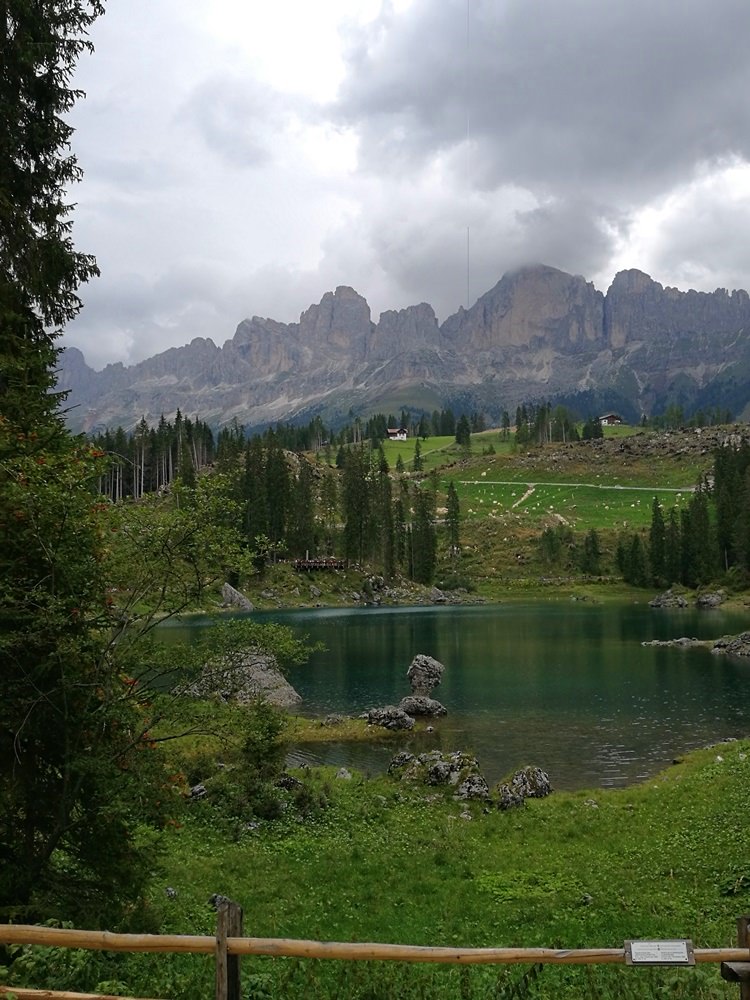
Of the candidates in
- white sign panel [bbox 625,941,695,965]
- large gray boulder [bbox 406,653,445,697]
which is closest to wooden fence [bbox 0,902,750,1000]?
white sign panel [bbox 625,941,695,965]

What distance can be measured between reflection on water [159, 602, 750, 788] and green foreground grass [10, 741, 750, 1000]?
703cm

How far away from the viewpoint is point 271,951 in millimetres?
8195

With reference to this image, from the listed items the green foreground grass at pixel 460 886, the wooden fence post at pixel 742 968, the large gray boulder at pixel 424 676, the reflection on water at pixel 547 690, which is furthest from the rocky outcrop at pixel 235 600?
the wooden fence post at pixel 742 968

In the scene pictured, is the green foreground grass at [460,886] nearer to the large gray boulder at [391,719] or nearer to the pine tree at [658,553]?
the large gray boulder at [391,719]

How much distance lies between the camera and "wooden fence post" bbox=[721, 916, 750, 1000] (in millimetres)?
8109

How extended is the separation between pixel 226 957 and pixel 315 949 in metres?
1.13

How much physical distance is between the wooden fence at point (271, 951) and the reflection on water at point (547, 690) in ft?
84.0

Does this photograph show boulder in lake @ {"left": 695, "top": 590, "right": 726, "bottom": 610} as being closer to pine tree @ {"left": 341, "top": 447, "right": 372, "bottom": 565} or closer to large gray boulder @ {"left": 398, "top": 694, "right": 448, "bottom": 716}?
pine tree @ {"left": 341, "top": 447, "right": 372, "bottom": 565}

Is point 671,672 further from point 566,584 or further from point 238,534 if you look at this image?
point 566,584

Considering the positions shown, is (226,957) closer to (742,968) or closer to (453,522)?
(742,968)

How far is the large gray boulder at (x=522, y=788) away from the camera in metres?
28.4

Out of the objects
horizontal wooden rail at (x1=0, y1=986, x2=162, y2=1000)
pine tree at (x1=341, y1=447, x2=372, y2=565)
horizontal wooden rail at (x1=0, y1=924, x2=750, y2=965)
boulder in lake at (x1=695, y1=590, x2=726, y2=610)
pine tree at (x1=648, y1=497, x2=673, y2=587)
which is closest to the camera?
horizontal wooden rail at (x1=0, y1=986, x2=162, y2=1000)

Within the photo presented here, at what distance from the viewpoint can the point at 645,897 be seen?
17.5 metres

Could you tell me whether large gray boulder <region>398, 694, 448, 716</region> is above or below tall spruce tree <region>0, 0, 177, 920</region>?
below
